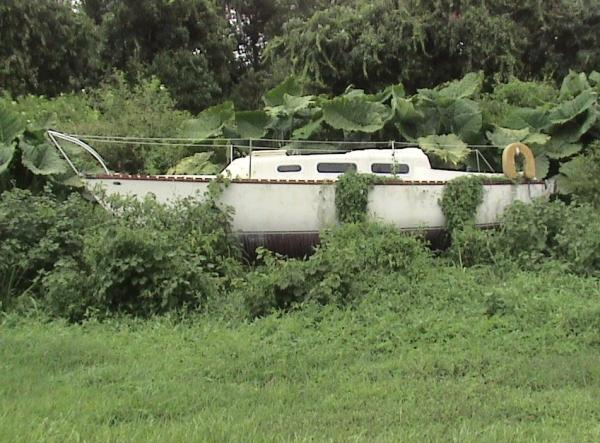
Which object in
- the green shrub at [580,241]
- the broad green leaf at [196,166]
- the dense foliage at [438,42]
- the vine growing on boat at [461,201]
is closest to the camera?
the green shrub at [580,241]

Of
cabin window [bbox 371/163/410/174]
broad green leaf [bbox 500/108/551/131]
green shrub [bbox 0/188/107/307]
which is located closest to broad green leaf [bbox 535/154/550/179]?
broad green leaf [bbox 500/108/551/131]

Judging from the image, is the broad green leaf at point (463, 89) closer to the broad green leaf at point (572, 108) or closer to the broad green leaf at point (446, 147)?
the broad green leaf at point (572, 108)

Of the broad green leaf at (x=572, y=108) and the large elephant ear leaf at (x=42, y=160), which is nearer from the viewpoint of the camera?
the large elephant ear leaf at (x=42, y=160)

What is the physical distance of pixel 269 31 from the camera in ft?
108

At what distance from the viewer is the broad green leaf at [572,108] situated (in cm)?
1505

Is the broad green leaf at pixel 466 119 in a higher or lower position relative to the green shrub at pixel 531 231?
higher

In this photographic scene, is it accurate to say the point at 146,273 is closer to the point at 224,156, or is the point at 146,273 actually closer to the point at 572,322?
the point at 572,322

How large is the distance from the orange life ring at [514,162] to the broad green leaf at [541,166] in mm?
1355

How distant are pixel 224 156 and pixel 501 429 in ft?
35.9

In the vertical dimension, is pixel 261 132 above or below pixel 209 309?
above

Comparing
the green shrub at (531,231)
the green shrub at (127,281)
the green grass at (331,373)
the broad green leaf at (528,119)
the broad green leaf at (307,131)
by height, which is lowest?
the green grass at (331,373)

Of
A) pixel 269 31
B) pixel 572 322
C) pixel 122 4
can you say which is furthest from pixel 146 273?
pixel 269 31

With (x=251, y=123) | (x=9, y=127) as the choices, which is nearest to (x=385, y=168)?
(x=251, y=123)

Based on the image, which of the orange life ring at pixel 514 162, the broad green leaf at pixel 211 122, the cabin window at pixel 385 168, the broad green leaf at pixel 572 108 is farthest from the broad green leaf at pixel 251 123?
the broad green leaf at pixel 572 108
